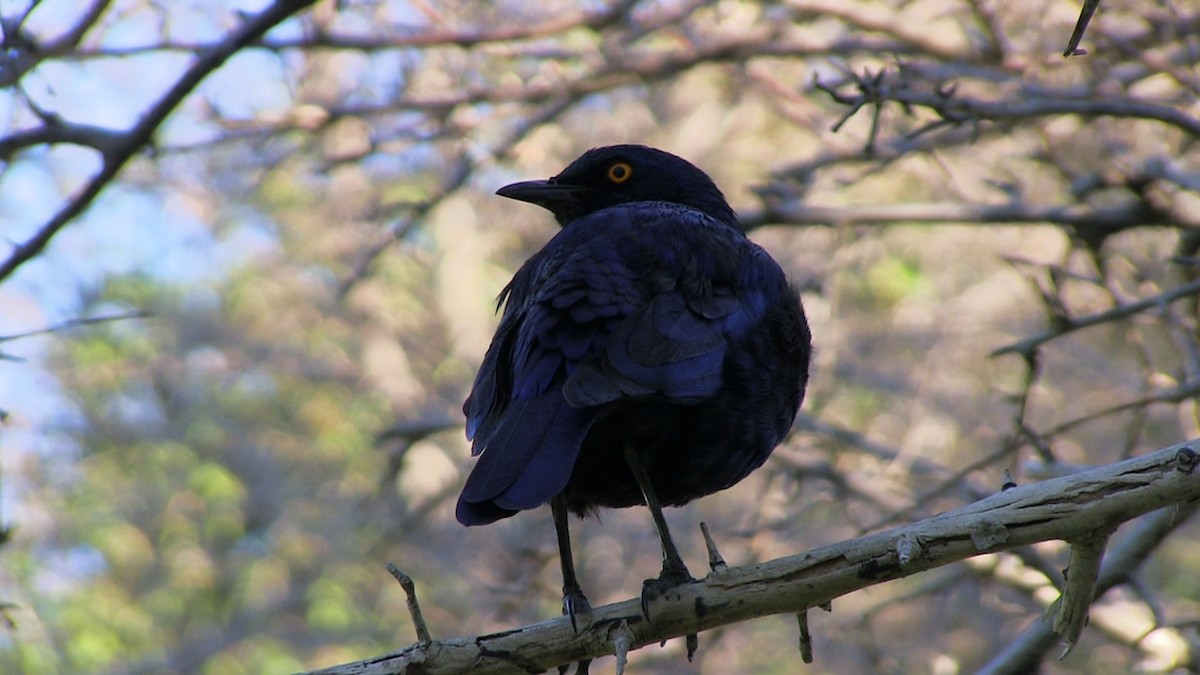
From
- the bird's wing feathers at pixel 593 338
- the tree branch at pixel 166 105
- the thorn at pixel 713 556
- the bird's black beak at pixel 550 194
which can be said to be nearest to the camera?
the thorn at pixel 713 556

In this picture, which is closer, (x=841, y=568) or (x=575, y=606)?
(x=841, y=568)

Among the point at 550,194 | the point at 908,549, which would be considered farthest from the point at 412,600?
the point at 550,194

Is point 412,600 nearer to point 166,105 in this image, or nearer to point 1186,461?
point 1186,461

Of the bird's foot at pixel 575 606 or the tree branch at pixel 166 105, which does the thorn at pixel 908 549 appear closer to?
the bird's foot at pixel 575 606

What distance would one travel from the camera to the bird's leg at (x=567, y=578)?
3.42 m

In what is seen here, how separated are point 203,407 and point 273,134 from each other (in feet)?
41.5

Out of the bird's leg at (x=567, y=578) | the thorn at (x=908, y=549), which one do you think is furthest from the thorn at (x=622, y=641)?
the thorn at (x=908, y=549)

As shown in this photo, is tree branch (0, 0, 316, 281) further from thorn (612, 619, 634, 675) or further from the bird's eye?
thorn (612, 619, 634, 675)

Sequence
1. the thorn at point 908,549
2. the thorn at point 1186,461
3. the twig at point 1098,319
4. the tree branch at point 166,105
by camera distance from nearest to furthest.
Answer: the thorn at point 1186,461 → the thorn at point 908,549 → the tree branch at point 166,105 → the twig at point 1098,319

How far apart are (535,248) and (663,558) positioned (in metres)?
9.63

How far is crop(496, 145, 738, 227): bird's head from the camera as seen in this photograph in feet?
16.3

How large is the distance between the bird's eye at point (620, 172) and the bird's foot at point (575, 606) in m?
1.97

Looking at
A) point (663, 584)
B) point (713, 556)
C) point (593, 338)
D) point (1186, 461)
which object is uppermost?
point (1186, 461)

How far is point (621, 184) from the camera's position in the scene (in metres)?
5.02
